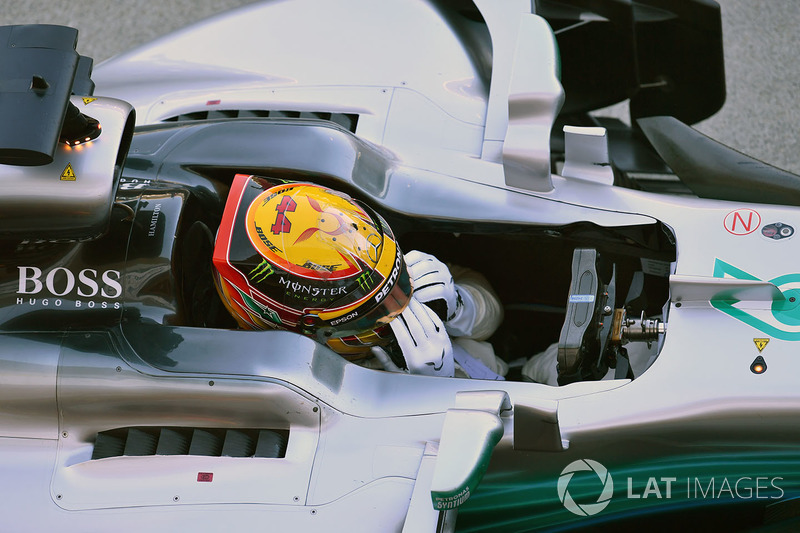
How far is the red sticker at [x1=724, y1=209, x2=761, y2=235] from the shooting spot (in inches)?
74.4

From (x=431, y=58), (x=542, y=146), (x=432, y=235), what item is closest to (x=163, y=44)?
(x=431, y=58)

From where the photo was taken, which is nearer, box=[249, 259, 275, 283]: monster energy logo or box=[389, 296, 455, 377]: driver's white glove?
box=[249, 259, 275, 283]: monster energy logo

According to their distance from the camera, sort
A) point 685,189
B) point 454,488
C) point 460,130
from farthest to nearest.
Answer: point 685,189 → point 460,130 → point 454,488

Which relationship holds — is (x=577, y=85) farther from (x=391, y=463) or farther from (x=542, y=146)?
(x=391, y=463)

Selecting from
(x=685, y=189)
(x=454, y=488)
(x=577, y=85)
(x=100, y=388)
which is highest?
(x=577, y=85)

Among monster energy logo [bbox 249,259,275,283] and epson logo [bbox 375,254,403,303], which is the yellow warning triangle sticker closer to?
monster energy logo [bbox 249,259,275,283]

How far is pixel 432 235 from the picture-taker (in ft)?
7.16

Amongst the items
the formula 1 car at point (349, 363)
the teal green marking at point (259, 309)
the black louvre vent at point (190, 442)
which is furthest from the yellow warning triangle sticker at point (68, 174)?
the black louvre vent at point (190, 442)

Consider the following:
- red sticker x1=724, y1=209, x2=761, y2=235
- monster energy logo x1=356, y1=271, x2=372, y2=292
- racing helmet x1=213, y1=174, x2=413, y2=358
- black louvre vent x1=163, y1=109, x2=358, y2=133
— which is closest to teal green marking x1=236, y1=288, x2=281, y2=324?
racing helmet x1=213, y1=174, x2=413, y2=358

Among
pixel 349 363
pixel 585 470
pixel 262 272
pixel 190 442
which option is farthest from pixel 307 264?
pixel 585 470

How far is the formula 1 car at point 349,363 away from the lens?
1692mm

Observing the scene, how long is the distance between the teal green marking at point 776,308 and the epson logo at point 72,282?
115 cm

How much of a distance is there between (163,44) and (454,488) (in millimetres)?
1712

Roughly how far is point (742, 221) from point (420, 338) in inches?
27.3
